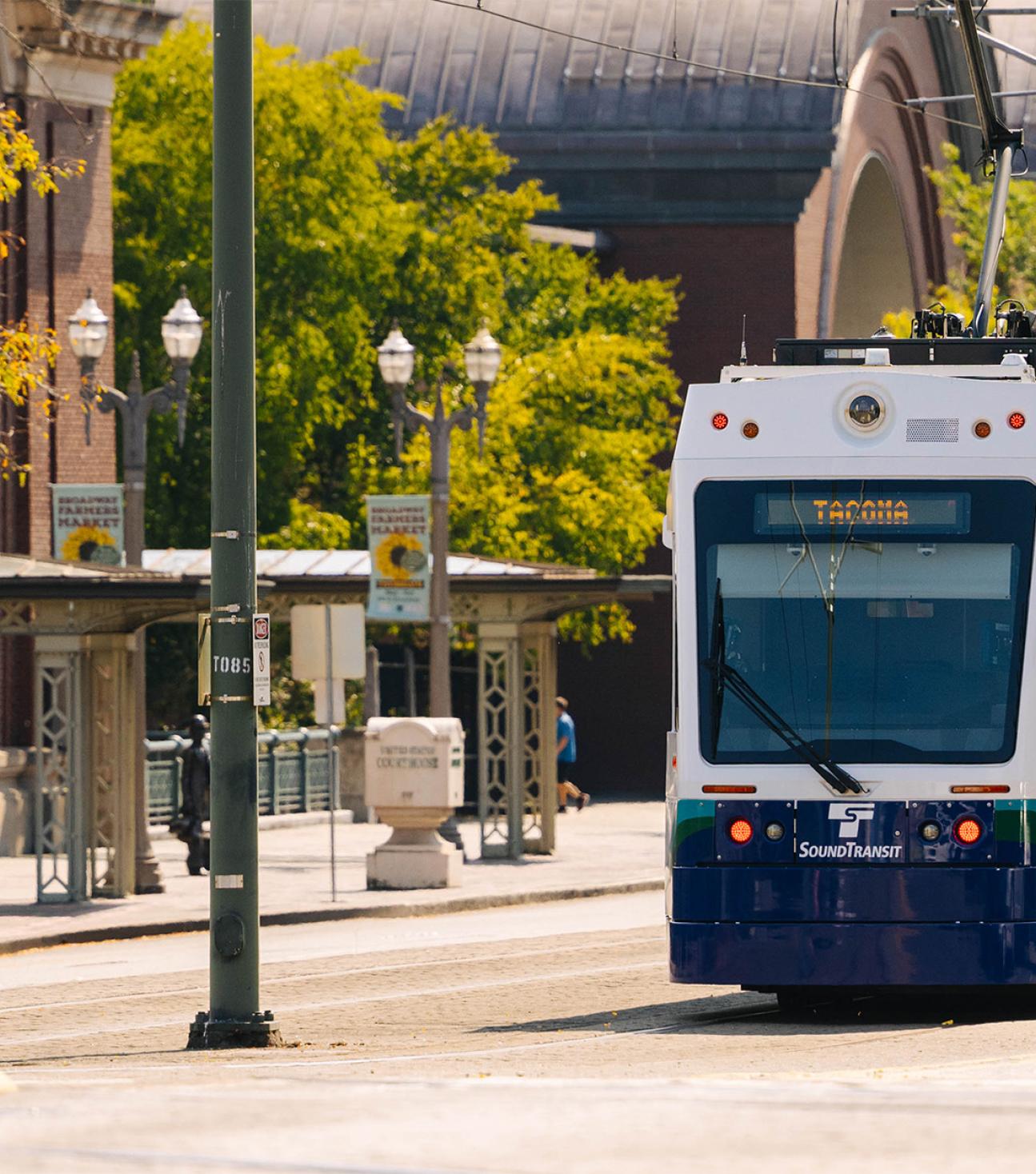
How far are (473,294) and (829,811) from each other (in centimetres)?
2809

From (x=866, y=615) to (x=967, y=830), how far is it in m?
1.20

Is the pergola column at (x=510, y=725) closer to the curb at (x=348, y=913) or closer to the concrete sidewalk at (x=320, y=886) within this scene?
the concrete sidewalk at (x=320, y=886)

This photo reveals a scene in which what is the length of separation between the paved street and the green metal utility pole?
Result: 0.47 metres

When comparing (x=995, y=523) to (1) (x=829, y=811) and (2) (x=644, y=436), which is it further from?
(2) (x=644, y=436)

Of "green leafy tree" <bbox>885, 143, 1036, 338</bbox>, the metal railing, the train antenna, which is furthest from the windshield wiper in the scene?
"green leafy tree" <bbox>885, 143, 1036, 338</bbox>

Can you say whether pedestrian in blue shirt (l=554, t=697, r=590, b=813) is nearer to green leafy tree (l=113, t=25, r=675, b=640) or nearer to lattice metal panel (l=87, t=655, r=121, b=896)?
green leafy tree (l=113, t=25, r=675, b=640)

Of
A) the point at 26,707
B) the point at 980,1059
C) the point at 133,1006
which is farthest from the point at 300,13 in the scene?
the point at 980,1059

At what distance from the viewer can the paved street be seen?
7.75m

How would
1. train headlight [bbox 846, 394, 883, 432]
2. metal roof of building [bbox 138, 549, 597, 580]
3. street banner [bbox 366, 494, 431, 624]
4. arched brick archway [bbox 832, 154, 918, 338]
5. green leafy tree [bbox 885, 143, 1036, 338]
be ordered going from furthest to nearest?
arched brick archway [bbox 832, 154, 918, 338]
green leafy tree [bbox 885, 143, 1036, 338]
metal roof of building [bbox 138, 549, 597, 580]
street banner [bbox 366, 494, 431, 624]
train headlight [bbox 846, 394, 883, 432]

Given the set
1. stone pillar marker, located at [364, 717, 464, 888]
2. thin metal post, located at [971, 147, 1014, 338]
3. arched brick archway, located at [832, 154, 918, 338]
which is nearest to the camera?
thin metal post, located at [971, 147, 1014, 338]

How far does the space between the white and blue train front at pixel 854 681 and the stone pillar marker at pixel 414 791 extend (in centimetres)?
1247

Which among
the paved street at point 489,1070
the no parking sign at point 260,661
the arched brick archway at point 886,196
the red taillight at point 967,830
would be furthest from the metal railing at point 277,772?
the red taillight at point 967,830

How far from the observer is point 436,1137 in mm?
7984

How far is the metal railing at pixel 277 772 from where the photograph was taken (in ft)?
114
